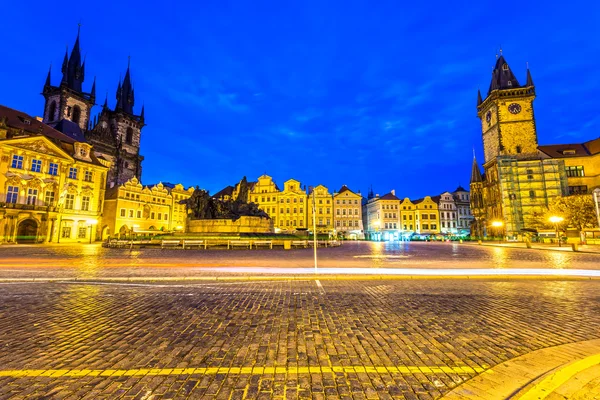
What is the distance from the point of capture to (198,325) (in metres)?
4.71

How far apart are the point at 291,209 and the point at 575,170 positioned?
2075 inches

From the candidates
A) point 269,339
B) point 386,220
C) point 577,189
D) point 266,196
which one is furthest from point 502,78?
point 269,339

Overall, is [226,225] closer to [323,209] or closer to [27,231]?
[27,231]

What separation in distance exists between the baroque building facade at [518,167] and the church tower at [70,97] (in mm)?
82773

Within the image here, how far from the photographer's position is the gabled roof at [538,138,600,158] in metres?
50.8

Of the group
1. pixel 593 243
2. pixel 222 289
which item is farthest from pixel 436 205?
pixel 222 289

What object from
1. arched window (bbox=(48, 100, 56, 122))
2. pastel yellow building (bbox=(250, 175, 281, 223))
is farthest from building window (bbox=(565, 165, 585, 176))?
arched window (bbox=(48, 100, 56, 122))

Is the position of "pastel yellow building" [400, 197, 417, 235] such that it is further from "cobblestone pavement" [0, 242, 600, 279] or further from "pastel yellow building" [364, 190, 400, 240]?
"cobblestone pavement" [0, 242, 600, 279]

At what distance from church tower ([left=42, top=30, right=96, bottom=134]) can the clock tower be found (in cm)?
8369

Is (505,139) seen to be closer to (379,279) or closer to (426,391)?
(379,279)

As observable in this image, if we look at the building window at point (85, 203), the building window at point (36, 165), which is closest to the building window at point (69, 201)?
the building window at point (85, 203)

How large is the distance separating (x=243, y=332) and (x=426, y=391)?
8.56 feet

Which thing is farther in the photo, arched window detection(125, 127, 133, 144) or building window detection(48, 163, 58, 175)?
arched window detection(125, 127, 133, 144)

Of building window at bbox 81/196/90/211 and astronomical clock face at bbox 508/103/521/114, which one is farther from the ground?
astronomical clock face at bbox 508/103/521/114
